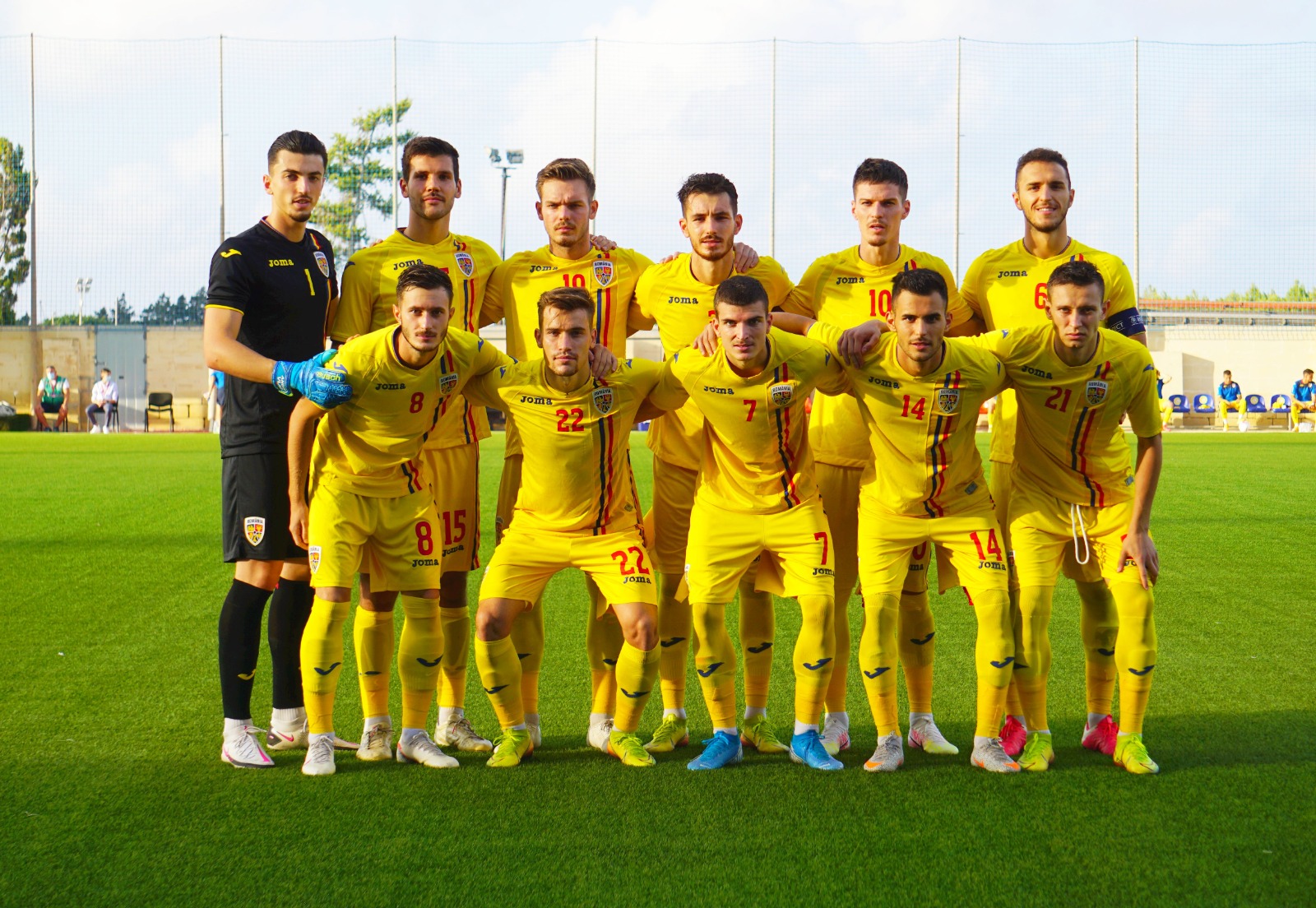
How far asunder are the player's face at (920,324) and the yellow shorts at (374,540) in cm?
194

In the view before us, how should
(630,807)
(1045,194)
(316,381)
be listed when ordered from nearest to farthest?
(630,807), (316,381), (1045,194)

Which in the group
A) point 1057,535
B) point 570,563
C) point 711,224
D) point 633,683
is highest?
point 711,224

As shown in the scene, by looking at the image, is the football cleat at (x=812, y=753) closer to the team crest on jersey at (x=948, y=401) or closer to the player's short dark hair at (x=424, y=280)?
the team crest on jersey at (x=948, y=401)

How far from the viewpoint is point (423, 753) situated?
438 centimetres

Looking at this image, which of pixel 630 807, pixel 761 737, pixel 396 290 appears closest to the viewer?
pixel 630 807

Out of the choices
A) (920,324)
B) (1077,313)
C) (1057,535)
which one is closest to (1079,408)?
(1077,313)

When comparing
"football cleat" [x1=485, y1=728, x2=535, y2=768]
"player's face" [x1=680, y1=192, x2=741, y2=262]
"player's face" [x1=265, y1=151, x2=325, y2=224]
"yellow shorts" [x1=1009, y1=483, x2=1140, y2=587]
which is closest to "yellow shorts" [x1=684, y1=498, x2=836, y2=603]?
"yellow shorts" [x1=1009, y1=483, x2=1140, y2=587]

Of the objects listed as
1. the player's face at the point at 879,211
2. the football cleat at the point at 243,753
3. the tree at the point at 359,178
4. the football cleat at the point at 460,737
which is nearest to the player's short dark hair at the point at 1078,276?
the player's face at the point at 879,211

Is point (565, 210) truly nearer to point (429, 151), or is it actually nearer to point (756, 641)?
point (429, 151)

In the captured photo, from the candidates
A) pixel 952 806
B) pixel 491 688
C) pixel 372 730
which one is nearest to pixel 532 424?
pixel 491 688

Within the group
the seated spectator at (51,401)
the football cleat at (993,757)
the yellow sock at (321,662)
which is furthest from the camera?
the seated spectator at (51,401)

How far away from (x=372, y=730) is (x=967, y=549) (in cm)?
238

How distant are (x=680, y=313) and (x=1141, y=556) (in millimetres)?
2037

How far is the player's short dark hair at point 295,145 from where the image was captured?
4.50 meters
